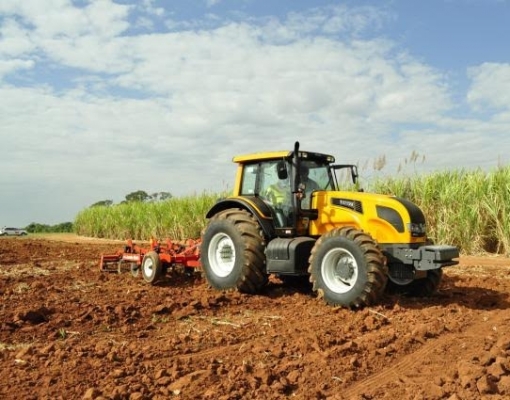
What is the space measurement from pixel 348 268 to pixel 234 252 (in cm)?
174

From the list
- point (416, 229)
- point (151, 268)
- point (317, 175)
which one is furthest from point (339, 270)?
point (151, 268)

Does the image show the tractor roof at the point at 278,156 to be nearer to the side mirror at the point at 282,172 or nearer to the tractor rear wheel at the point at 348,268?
the side mirror at the point at 282,172

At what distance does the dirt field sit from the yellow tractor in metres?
0.29

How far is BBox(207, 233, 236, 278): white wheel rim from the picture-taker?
786cm

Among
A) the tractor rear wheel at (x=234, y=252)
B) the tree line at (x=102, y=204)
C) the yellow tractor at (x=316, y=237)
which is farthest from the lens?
the tree line at (x=102, y=204)

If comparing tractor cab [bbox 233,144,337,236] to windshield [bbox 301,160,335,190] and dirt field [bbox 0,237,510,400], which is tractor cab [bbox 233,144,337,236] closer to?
windshield [bbox 301,160,335,190]

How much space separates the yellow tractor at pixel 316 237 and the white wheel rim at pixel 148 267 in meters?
1.10

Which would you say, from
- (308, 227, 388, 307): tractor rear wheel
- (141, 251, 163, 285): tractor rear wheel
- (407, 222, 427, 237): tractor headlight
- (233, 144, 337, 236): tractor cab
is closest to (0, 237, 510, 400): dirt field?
(308, 227, 388, 307): tractor rear wheel

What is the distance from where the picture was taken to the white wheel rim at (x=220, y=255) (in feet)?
25.8

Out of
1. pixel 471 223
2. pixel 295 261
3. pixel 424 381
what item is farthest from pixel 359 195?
pixel 471 223

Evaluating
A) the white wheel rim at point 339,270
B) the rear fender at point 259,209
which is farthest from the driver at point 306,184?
the white wheel rim at point 339,270

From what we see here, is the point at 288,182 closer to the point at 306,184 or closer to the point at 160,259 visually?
the point at 306,184

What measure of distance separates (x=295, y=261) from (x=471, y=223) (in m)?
7.29

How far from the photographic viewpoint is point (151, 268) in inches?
342
